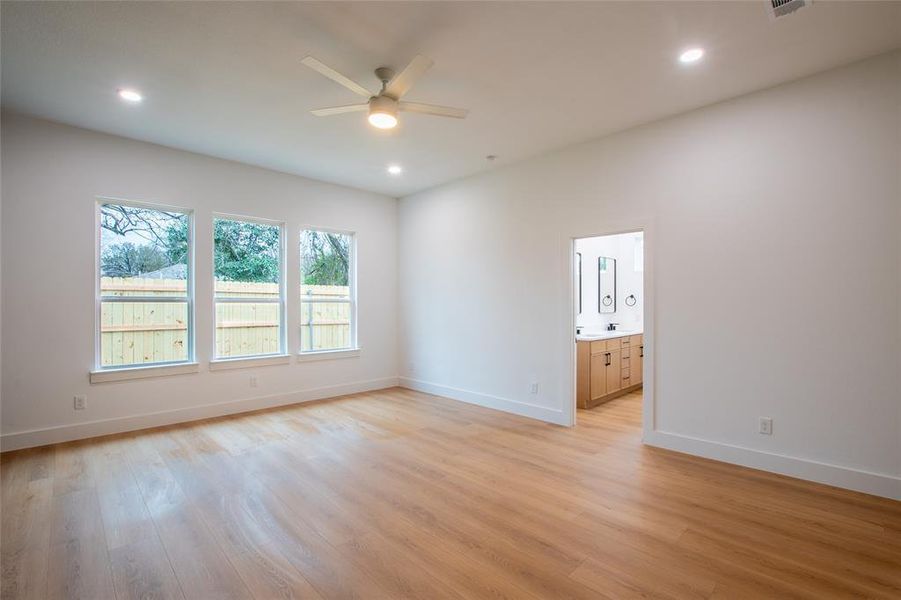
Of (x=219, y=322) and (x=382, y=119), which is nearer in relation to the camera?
(x=382, y=119)

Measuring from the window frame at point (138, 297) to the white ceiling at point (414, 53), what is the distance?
720 millimetres

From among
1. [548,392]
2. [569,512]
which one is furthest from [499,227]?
[569,512]

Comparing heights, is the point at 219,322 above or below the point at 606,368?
above

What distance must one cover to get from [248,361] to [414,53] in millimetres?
4023

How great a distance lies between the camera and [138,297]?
4438mm

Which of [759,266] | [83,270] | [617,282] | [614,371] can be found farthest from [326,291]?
[759,266]

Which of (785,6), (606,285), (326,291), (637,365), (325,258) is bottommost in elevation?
(637,365)

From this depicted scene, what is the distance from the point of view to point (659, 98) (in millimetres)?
3398

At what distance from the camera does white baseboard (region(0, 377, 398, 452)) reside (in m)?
3.79

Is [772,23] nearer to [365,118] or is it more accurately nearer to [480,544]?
[365,118]

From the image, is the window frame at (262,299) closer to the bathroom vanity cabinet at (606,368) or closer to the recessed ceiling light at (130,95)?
the recessed ceiling light at (130,95)

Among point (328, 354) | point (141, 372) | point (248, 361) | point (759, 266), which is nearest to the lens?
point (759, 266)

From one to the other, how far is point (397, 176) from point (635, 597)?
4.99m

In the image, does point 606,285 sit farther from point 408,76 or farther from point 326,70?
point 326,70
